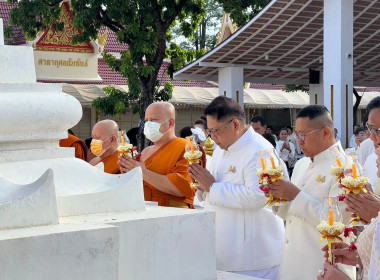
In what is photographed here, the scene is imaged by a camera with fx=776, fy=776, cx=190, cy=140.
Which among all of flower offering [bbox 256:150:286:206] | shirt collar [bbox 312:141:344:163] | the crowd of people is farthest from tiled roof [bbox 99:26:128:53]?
flower offering [bbox 256:150:286:206]

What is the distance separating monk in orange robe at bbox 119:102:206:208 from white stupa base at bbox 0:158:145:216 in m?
1.96

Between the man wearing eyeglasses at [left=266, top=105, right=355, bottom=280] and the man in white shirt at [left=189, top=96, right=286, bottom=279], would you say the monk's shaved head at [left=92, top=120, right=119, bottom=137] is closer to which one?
the man in white shirt at [left=189, top=96, right=286, bottom=279]

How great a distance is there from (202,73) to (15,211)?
16.4 meters

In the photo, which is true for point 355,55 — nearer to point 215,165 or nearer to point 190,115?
point 190,115

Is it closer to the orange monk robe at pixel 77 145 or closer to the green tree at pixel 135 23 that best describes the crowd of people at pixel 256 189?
the orange monk robe at pixel 77 145

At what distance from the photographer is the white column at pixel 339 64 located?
12641 millimetres

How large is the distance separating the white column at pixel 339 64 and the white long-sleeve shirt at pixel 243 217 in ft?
27.4

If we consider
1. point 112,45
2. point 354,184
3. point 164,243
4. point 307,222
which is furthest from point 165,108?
point 112,45

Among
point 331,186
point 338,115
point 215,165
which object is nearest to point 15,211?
point 331,186

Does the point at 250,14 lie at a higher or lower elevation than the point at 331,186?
higher

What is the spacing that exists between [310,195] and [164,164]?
4.20 feet

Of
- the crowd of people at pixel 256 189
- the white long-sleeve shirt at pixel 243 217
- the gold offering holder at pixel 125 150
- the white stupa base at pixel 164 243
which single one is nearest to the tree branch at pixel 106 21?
the gold offering holder at pixel 125 150

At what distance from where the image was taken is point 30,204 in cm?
246

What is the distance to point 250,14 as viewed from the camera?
19.2 meters
